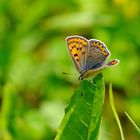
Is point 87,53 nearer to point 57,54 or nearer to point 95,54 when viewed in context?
point 95,54

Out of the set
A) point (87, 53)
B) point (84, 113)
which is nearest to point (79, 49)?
point (87, 53)

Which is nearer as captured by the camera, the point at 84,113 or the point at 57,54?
the point at 84,113

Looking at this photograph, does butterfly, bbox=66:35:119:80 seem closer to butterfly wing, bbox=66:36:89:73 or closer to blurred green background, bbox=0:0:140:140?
butterfly wing, bbox=66:36:89:73

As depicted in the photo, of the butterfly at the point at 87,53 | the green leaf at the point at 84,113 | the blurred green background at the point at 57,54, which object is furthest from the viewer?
the blurred green background at the point at 57,54

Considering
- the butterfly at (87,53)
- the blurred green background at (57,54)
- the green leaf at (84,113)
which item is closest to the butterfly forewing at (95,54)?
the butterfly at (87,53)

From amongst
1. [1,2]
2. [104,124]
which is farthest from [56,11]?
[104,124]

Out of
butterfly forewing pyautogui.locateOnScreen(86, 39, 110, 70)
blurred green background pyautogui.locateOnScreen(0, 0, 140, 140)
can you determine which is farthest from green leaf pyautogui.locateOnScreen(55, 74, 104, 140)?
blurred green background pyautogui.locateOnScreen(0, 0, 140, 140)

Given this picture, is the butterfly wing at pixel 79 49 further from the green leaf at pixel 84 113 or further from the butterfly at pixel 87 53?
the green leaf at pixel 84 113
